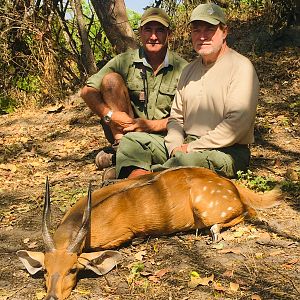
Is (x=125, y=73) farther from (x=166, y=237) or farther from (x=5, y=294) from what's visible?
(x=5, y=294)

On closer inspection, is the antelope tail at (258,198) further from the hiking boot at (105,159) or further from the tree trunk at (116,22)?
the tree trunk at (116,22)

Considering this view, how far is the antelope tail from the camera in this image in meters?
4.97

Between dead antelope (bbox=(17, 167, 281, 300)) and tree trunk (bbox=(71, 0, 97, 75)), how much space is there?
6133mm

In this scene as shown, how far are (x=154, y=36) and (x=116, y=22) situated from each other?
3004mm

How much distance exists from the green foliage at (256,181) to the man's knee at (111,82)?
1721 millimetres

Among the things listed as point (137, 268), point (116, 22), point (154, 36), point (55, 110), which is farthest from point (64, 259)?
point (55, 110)

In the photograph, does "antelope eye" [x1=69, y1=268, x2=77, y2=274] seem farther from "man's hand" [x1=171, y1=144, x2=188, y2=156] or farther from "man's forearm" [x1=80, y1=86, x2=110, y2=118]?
"man's forearm" [x1=80, y1=86, x2=110, y2=118]

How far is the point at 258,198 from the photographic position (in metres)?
5.07

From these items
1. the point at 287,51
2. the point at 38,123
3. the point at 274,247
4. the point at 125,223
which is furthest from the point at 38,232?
the point at 287,51

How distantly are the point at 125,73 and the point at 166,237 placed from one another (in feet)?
8.05

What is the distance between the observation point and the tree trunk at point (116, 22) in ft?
29.0

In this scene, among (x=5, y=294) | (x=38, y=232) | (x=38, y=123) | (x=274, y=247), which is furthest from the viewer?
(x=38, y=123)

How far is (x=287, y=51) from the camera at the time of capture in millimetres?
10188

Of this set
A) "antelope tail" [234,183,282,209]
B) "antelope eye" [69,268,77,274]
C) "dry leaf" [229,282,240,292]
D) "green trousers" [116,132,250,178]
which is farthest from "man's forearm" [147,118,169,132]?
"dry leaf" [229,282,240,292]
